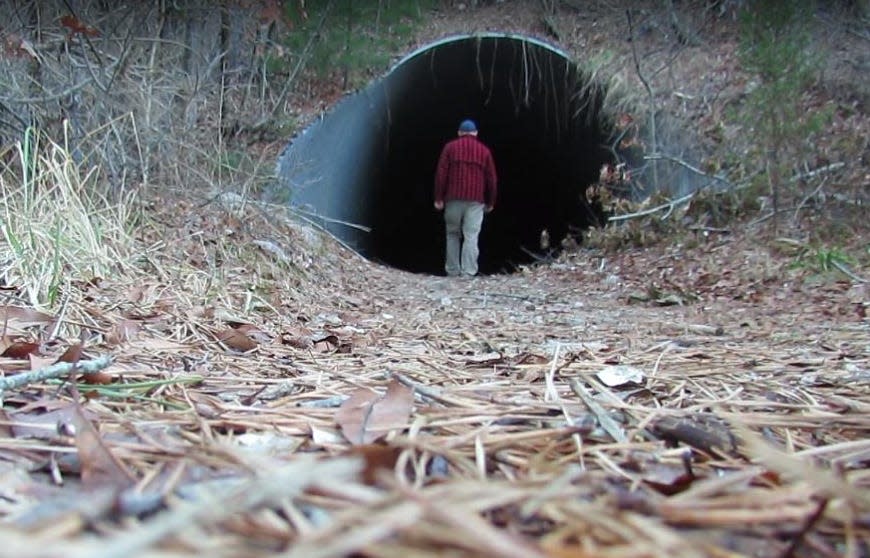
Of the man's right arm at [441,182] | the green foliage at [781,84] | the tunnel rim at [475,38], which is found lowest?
the man's right arm at [441,182]

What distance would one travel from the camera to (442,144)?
11.5m

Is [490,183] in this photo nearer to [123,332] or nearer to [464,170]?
[464,170]

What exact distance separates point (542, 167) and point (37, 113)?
781 cm

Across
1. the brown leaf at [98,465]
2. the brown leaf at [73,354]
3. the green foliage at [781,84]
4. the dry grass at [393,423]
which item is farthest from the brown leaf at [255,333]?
the green foliage at [781,84]

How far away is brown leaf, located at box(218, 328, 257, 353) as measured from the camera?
1.98 metres

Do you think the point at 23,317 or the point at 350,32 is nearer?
the point at 23,317

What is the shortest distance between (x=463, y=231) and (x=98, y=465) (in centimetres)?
754

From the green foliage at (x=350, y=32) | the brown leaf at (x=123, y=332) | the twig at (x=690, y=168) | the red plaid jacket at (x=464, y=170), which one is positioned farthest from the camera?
the red plaid jacket at (x=464, y=170)

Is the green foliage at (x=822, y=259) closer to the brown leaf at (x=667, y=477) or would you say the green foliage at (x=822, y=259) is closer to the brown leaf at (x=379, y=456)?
the brown leaf at (x=667, y=477)

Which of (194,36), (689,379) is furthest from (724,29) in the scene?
(689,379)

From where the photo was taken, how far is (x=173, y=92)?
4.44m

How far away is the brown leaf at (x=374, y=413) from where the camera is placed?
3.42 ft

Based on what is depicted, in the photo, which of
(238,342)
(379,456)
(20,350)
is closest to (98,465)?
(379,456)

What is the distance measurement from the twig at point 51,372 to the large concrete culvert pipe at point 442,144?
13.8 feet
